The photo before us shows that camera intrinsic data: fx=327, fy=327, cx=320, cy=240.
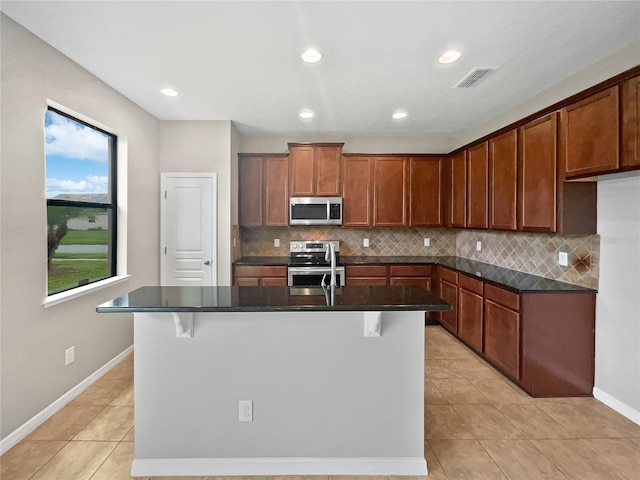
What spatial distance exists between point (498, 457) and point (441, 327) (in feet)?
8.43

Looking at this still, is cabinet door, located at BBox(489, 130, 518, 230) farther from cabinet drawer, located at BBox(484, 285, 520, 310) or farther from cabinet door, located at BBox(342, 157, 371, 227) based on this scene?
cabinet door, located at BBox(342, 157, 371, 227)

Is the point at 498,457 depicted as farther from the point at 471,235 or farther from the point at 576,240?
the point at 471,235

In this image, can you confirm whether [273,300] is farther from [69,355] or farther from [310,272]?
[310,272]

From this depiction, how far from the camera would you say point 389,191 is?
4.69 metres

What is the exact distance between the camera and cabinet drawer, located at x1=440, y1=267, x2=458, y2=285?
3.93 metres

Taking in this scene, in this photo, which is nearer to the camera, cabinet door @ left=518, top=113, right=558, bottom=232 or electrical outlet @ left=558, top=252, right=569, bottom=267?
cabinet door @ left=518, top=113, right=558, bottom=232

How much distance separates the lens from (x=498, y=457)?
6.63 ft

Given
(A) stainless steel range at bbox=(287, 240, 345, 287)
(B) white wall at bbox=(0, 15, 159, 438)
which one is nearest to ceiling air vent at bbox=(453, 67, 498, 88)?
(A) stainless steel range at bbox=(287, 240, 345, 287)

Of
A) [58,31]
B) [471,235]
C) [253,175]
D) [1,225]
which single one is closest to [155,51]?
[58,31]

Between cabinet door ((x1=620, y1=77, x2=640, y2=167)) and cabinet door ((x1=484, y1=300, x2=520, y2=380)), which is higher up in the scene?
cabinet door ((x1=620, y1=77, x2=640, y2=167))

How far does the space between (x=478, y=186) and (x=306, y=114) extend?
2.20m

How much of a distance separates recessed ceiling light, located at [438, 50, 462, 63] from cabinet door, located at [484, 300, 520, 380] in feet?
→ 7.07

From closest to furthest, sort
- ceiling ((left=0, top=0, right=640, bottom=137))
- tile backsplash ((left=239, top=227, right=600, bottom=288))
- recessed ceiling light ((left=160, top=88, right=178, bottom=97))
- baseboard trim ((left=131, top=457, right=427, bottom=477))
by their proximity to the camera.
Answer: baseboard trim ((left=131, top=457, right=427, bottom=477)), ceiling ((left=0, top=0, right=640, bottom=137)), recessed ceiling light ((left=160, top=88, right=178, bottom=97)), tile backsplash ((left=239, top=227, right=600, bottom=288))

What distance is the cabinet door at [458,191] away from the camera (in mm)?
4199
